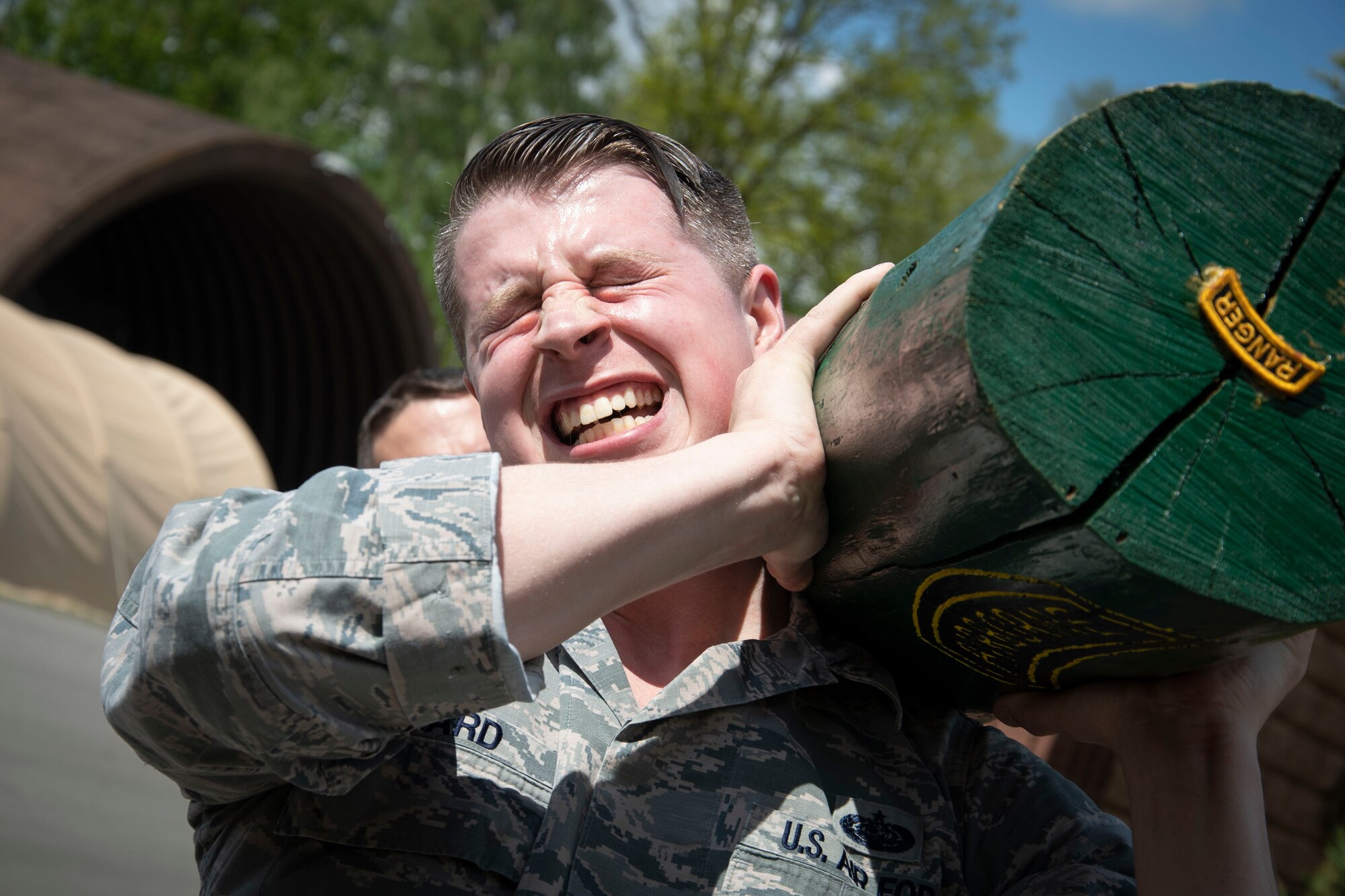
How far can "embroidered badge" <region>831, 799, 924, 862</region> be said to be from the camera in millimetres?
1570

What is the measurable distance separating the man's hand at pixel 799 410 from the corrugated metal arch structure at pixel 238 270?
9.67 meters

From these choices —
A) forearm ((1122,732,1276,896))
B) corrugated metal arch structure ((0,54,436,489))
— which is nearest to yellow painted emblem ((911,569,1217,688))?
forearm ((1122,732,1276,896))

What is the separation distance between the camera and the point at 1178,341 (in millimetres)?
1119

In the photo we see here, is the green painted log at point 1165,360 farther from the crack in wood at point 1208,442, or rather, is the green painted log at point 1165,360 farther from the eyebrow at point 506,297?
the eyebrow at point 506,297

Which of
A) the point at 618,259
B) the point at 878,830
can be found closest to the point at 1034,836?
the point at 878,830

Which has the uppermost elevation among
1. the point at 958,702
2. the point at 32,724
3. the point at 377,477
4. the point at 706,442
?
the point at 706,442

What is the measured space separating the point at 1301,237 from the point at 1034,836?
92 cm

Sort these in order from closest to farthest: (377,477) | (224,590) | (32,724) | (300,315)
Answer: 1. (224,590)
2. (377,477)
3. (32,724)
4. (300,315)

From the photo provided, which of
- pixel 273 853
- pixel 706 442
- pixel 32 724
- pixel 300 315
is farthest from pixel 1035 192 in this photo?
pixel 300 315

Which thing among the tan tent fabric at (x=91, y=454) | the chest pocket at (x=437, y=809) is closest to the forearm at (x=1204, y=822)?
the chest pocket at (x=437, y=809)

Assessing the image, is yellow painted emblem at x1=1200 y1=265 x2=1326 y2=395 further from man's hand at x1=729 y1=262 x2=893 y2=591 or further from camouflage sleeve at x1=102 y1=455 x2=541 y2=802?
camouflage sleeve at x1=102 y1=455 x2=541 y2=802

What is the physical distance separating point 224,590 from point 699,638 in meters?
0.91

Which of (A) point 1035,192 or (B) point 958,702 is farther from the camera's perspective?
(B) point 958,702

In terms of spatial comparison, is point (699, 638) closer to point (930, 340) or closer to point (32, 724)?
point (930, 340)
